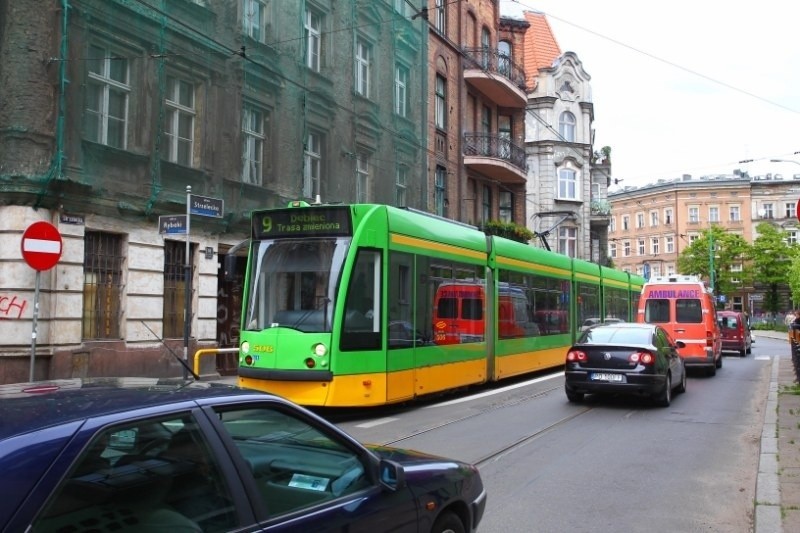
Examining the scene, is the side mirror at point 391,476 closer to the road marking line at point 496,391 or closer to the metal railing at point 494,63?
the road marking line at point 496,391

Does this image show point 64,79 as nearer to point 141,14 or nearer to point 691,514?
point 141,14

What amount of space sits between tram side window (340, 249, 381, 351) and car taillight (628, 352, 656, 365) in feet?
14.7

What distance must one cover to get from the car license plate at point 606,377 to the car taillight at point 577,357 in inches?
12.3

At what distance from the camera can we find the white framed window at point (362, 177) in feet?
78.0

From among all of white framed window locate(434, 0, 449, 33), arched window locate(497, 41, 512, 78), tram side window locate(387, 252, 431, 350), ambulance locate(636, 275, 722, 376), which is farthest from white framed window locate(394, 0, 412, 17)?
tram side window locate(387, 252, 431, 350)

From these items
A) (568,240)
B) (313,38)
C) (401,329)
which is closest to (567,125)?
(568,240)

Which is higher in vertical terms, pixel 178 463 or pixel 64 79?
pixel 64 79

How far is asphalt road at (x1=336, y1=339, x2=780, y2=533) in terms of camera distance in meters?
6.14

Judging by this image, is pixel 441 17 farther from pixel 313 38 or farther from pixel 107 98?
pixel 107 98

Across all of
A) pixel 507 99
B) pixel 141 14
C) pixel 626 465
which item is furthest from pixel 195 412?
pixel 507 99

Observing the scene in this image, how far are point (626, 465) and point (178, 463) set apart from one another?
251 inches

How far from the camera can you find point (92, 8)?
14.0m

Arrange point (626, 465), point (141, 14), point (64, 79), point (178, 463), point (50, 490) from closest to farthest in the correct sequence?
1. point (50, 490)
2. point (178, 463)
3. point (626, 465)
4. point (64, 79)
5. point (141, 14)

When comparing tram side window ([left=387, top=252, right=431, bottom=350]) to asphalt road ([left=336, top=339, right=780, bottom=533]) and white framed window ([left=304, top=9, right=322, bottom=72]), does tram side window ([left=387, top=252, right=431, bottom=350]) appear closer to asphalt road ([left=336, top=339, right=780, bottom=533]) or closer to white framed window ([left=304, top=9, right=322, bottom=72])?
asphalt road ([left=336, top=339, right=780, bottom=533])
